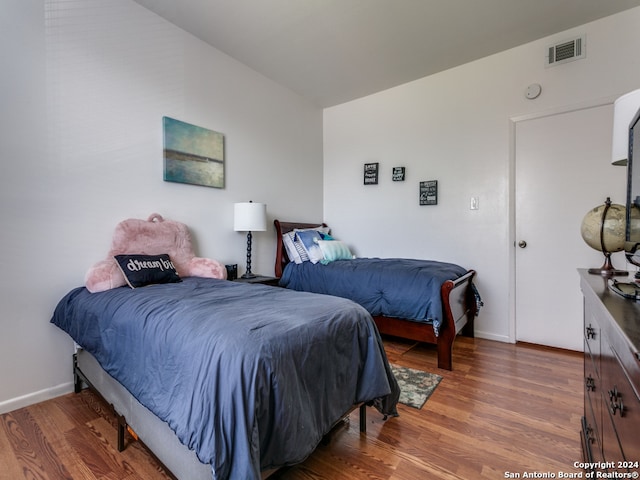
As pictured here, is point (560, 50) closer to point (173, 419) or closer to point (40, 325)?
point (173, 419)

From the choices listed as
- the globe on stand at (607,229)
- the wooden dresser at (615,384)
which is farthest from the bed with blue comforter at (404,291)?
the wooden dresser at (615,384)

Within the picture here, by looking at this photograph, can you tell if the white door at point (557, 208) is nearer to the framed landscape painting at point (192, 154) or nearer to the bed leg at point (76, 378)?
the framed landscape painting at point (192, 154)

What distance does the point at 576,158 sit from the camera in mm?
2689

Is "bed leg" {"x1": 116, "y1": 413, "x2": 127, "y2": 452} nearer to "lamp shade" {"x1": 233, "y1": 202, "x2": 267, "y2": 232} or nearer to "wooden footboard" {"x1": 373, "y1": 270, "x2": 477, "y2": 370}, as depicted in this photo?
"lamp shade" {"x1": 233, "y1": 202, "x2": 267, "y2": 232}

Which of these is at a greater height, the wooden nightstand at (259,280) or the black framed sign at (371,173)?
the black framed sign at (371,173)

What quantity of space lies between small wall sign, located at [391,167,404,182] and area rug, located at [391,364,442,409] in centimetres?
217

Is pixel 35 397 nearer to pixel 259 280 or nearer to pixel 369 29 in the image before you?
pixel 259 280

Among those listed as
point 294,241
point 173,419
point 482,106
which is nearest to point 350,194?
point 294,241

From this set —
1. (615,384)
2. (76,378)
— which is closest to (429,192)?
(615,384)

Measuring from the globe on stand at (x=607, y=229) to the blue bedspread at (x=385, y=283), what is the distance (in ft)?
3.40

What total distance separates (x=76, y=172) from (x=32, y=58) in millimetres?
705

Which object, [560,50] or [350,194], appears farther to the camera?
[350,194]

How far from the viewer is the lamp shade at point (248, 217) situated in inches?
115

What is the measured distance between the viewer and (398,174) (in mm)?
3699
